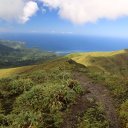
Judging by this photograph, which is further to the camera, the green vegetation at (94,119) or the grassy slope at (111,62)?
the grassy slope at (111,62)

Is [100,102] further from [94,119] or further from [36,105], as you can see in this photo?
[36,105]

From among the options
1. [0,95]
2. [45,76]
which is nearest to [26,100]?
[0,95]

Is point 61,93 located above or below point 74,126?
above

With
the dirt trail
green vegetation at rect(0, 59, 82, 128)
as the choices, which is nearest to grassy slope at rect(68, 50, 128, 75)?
the dirt trail

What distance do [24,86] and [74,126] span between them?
1058 cm

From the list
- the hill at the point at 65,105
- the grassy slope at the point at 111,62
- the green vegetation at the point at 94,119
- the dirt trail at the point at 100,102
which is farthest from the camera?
the grassy slope at the point at 111,62

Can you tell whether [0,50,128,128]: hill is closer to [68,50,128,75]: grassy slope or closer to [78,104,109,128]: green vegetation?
[78,104,109,128]: green vegetation

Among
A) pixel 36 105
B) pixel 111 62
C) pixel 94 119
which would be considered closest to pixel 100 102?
pixel 94 119

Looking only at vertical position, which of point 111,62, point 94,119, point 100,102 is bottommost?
point 111,62

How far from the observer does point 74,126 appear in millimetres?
18781

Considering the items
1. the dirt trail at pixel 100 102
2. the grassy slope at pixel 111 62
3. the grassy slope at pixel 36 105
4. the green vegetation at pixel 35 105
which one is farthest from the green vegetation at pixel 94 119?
the grassy slope at pixel 111 62

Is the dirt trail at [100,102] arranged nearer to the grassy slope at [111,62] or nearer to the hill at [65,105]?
the hill at [65,105]

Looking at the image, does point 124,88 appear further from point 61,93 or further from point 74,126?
point 74,126

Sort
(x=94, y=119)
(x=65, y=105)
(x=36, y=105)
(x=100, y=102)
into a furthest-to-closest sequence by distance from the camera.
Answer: (x=100, y=102) → (x=65, y=105) → (x=36, y=105) → (x=94, y=119)
